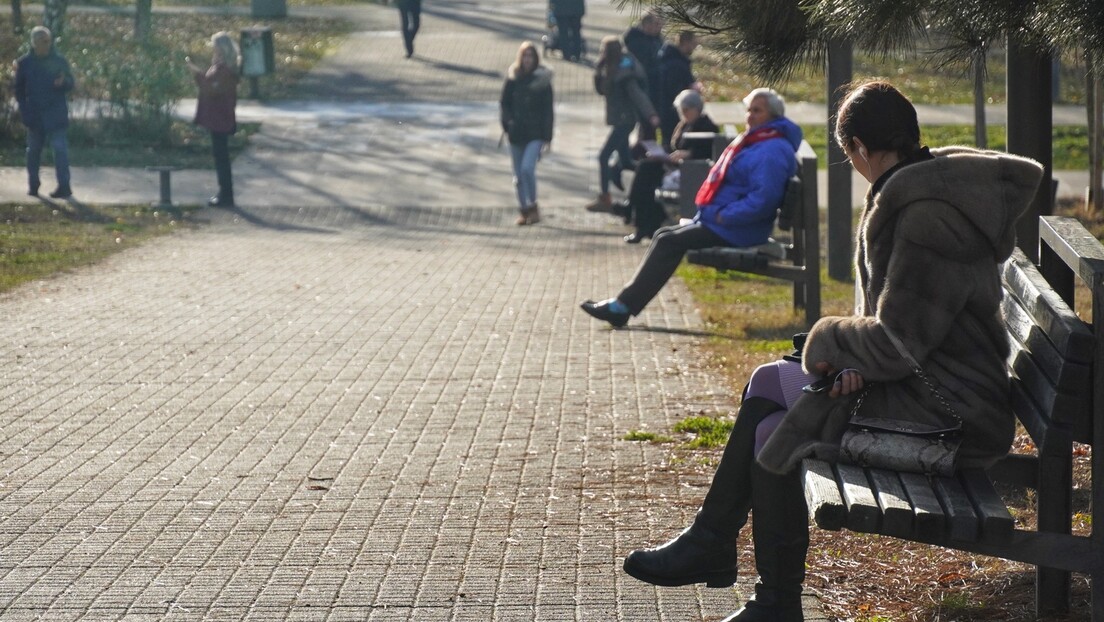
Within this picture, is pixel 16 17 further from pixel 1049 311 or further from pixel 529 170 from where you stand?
pixel 1049 311

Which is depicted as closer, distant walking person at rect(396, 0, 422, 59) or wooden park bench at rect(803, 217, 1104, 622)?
wooden park bench at rect(803, 217, 1104, 622)

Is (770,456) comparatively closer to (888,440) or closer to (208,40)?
(888,440)

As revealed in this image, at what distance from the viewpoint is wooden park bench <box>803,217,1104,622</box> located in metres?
3.43

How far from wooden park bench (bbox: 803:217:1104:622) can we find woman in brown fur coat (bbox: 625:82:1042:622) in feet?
0.42

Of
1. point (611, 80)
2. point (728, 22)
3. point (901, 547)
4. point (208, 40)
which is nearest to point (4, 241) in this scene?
point (611, 80)

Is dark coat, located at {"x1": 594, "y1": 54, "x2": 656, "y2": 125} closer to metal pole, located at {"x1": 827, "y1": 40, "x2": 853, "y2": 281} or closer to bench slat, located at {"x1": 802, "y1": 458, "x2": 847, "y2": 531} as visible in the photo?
metal pole, located at {"x1": 827, "y1": 40, "x2": 853, "y2": 281}

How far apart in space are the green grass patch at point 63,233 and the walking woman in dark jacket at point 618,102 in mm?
4564

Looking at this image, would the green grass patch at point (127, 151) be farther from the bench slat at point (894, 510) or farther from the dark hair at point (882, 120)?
the bench slat at point (894, 510)

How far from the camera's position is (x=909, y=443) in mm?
3705

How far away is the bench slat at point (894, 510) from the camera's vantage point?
11.2 feet

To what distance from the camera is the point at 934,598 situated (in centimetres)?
431

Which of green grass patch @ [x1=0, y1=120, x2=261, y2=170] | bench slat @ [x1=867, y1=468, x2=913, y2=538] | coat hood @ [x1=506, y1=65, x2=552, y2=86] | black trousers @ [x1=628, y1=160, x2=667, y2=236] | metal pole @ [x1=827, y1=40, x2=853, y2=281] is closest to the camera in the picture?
bench slat @ [x1=867, y1=468, x2=913, y2=538]

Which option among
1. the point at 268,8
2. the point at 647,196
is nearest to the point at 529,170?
the point at 647,196

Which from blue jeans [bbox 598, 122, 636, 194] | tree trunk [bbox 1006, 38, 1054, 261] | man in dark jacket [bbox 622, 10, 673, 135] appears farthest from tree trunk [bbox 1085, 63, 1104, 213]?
tree trunk [bbox 1006, 38, 1054, 261]
